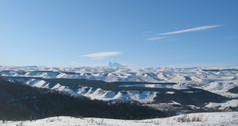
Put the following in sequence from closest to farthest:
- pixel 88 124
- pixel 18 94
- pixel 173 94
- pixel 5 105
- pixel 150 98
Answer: pixel 88 124 < pixel 5 105 < pixel 18 94 < pixel 150 98 < pixel 173 94

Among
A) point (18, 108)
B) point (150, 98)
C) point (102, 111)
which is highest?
point (18, 108)

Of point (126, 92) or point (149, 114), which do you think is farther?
point (126, 92)

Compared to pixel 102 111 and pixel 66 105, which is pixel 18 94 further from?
pixel 102 111

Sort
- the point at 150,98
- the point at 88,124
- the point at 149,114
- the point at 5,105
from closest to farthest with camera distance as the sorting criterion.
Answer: the point at 88,124 < the point at 5,105 < the point at 149,114 < the point at 150,98

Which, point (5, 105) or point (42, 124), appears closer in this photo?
point (42, 124)

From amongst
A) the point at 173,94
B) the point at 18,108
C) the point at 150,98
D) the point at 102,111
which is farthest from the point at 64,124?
the point at 173,94

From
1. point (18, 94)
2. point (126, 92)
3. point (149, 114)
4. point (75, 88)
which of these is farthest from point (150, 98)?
point (18, 94)

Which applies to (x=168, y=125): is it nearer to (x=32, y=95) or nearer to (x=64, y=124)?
(x=64, y=124)

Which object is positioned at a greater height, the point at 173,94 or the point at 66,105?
the point at 66,105

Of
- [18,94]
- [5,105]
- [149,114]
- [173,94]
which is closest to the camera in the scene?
[5,105]
